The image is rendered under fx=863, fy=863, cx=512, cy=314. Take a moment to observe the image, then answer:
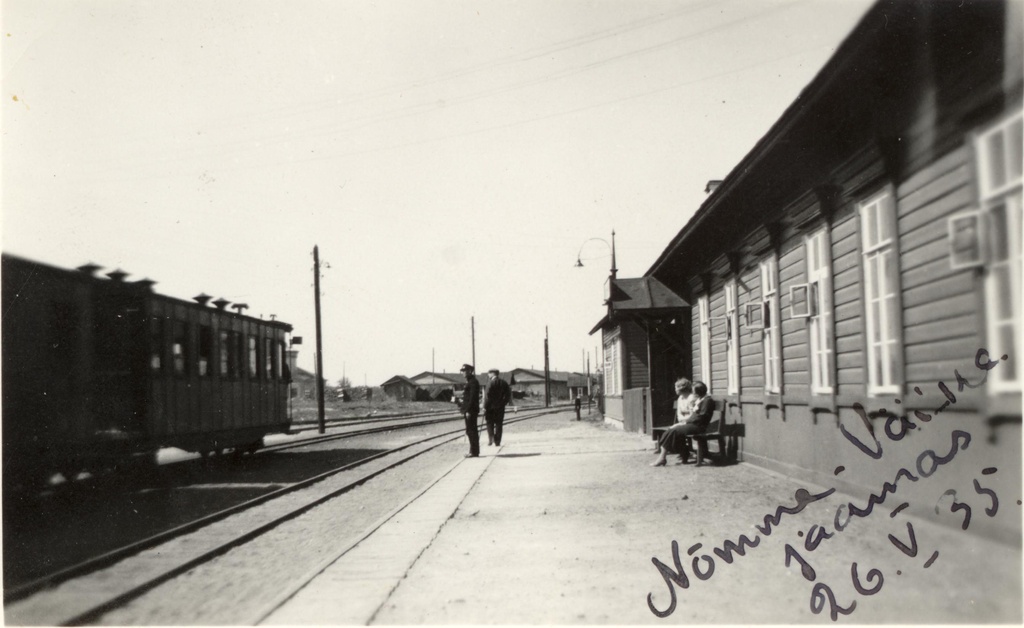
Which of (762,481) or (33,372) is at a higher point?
(33,372)

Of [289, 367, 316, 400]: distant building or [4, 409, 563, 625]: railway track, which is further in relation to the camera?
[289, 367, 316, 400]: distant building

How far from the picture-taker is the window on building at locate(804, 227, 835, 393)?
28.3 feet

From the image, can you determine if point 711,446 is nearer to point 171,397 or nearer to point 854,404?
point 854,404

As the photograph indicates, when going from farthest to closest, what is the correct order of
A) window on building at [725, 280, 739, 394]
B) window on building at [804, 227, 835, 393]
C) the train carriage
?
1. window on building at [725, 280, 739, 394]
2. the train carriage
3. window on building at [804, 227, 835, 393]

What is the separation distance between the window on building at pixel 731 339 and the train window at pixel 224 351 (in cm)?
867

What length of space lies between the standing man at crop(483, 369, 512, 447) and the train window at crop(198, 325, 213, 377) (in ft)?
16.4

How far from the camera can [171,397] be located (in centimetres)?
1301

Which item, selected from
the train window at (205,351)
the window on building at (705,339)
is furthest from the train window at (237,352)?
the window on building at (705,339)

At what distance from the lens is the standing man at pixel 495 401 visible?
56.0 feet

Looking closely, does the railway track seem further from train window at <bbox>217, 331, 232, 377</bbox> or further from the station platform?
train window at <bbox>217, 331, 232, 377</bbox>

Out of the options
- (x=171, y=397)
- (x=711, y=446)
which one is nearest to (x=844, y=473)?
(x=711, y=446)

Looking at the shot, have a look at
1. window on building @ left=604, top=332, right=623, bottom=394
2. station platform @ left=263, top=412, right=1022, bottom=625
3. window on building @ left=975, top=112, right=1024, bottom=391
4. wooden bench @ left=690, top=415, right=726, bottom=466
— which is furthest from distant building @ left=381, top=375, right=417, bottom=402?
window on building @ left=975, top=112, right=1024, bottom=391

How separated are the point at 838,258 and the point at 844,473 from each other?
2063 mm

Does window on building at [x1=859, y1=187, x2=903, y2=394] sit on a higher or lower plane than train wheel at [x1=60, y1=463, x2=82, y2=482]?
higher
